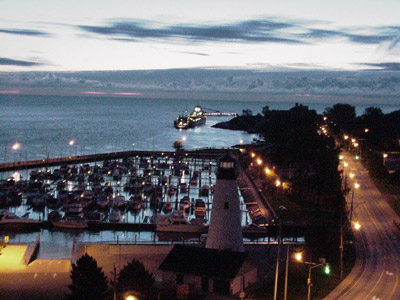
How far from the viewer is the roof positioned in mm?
27422

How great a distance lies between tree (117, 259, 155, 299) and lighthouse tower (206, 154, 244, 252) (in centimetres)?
512

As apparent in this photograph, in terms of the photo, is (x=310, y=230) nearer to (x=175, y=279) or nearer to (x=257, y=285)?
(x=257, y=285)

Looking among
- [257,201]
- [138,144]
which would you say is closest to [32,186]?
[257,201]

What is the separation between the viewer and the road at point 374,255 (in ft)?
88.6

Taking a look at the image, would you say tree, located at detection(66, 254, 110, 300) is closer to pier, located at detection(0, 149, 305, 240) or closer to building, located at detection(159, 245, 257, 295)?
building, located at detection(159, 245, 257, 295)

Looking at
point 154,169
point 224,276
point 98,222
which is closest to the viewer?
point 224,276

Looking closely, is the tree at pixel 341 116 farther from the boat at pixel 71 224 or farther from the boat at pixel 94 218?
the boat at pixel 71 224

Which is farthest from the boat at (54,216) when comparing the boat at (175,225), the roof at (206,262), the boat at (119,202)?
the roof at (206,262)

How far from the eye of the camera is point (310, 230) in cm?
3491

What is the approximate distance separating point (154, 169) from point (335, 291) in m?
54.0

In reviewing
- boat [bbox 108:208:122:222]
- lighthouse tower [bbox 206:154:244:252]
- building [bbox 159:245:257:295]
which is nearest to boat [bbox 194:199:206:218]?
boat [bbox 108:208:122:222]

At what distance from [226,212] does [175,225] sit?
740 inches

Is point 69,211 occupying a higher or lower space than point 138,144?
lower

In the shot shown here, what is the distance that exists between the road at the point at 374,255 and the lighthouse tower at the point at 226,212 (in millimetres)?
5320
